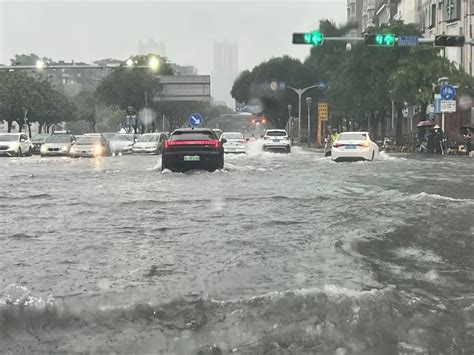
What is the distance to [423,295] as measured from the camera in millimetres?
6070

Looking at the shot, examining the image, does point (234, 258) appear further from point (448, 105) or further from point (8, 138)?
point (8, 138)

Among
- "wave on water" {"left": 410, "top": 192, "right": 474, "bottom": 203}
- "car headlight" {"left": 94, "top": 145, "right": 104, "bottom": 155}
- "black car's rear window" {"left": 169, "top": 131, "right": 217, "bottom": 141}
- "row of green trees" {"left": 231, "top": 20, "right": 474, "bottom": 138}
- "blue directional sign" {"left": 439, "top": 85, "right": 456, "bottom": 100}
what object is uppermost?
"row of green trees" {"left": 231, "top": 20, "right": 474, "bottom": 138}

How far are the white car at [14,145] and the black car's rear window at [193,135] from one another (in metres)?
20.2

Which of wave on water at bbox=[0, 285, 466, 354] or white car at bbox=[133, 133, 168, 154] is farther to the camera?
white car at bbox=[133, 133, 168, 154]

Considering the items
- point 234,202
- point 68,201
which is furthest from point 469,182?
point 68,201

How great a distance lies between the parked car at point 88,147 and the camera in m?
34.6

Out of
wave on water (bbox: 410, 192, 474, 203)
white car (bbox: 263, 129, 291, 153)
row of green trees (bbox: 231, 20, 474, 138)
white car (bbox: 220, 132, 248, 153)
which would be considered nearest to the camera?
wave on water (bbox: 410, 192, 474, 203)

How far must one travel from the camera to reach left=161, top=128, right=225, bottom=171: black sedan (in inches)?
830

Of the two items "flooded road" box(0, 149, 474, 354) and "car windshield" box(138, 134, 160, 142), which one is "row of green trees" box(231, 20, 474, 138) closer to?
"car windshield" box(138, 134, 160, 142)

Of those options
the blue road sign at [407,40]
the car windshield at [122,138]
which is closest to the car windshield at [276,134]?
the car windshield at [122,138]

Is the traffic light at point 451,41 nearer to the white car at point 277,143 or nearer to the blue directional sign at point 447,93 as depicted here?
the blue directional sign at point 447,93

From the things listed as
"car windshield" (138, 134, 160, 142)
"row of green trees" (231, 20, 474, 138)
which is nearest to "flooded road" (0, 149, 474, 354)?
"row of green trees" (231, 20, 474, 138)

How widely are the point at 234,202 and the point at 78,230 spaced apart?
13.2 ft

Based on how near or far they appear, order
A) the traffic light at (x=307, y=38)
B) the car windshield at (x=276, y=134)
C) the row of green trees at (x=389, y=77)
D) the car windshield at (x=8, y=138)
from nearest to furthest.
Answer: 1. the traffic light at (x=307, y=38)
2. the row of green trees at (x=389, y=77)
3. the car windshield at (x=8, y=138)
4. the car windshield at (x=276, y=134)
